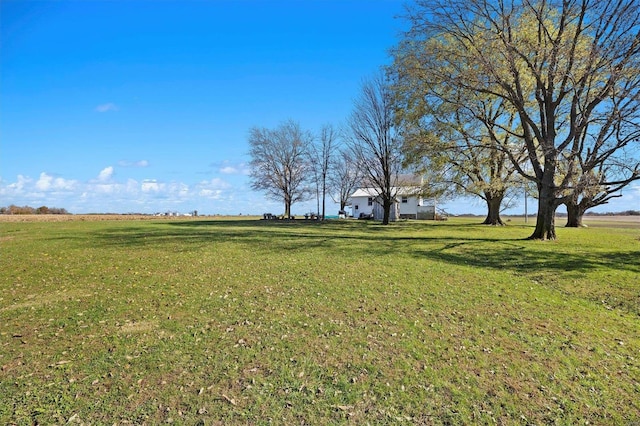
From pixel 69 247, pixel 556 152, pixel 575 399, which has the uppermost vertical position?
pixel 556 152

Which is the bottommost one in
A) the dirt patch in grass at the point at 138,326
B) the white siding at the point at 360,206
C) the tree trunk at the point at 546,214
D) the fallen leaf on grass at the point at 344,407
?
the fallen leaf on grass at the point at 344,407

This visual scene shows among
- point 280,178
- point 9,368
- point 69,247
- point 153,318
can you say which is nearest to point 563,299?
point 153,318

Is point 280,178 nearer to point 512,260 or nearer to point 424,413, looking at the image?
point 512,260

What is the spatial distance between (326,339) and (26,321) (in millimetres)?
5586

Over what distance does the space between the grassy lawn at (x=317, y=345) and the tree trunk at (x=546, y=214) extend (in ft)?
27.2

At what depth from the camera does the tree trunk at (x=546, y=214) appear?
18156 mm

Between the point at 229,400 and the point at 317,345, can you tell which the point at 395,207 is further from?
the point at 229,400

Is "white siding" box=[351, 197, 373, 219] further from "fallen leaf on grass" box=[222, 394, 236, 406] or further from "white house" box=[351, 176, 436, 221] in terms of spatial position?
"fallen leaf on grass" box=[222, 394, 236, 406]

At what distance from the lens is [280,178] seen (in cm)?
4978

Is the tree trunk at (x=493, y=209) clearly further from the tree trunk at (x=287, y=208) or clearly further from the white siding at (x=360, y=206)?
the tree trunk at (x=287, y=208)

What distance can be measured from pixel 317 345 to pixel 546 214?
1779 cm

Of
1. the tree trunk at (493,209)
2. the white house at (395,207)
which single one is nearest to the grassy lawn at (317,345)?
the tree trunk at (493,209)

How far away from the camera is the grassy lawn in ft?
13.2

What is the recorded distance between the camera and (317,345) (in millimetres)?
5492
